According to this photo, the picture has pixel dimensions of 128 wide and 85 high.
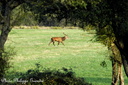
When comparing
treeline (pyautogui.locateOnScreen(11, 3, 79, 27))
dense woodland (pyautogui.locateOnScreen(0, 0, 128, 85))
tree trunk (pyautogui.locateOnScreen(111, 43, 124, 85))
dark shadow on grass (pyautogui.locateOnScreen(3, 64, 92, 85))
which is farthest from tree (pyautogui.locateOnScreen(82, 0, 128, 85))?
tree trunk (pyautogui.locateOnScreen(111, 43, 124, 85))

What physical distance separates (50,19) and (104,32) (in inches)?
73.6

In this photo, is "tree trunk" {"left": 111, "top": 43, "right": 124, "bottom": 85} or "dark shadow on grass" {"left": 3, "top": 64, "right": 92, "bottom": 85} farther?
"tree trunk" {"left": 111, "top": 43, "right": 124, "bottom": 85}

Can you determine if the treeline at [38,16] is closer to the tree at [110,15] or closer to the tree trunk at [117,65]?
the tree at [110,15]

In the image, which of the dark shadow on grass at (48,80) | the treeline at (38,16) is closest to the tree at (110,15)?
the treeline at (38,16)

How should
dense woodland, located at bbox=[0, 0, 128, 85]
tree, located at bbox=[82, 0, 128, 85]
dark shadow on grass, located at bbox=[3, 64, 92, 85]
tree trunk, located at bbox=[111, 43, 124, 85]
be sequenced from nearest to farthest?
tree, located at bbox=[82, 0, 128, 85] → dense woodland, located at bbox=[0, 0, 128, 85] → dark shadow on grass, located at bbox=[3, 64, 92, 85] → tree trunk, located at bbox=[111, 43, 124, 85]

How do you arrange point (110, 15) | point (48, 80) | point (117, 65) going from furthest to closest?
point (117, 65) < point (48, 80) < point (110, 15)

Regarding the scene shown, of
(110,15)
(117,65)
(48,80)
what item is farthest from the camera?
(117,65)

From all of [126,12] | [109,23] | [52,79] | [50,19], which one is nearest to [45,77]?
[52,79]

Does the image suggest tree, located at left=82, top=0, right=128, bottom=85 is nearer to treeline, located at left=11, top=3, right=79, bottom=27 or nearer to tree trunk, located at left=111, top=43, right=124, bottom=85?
treeline, located at left=11, top=3, right=79, bottom=27

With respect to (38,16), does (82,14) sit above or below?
above

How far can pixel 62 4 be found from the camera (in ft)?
32.4

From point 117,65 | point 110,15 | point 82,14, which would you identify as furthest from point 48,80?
point 117,65

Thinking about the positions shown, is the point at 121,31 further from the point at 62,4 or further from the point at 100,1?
the point at 62,4

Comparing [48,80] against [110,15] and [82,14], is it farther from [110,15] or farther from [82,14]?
[110,15]
